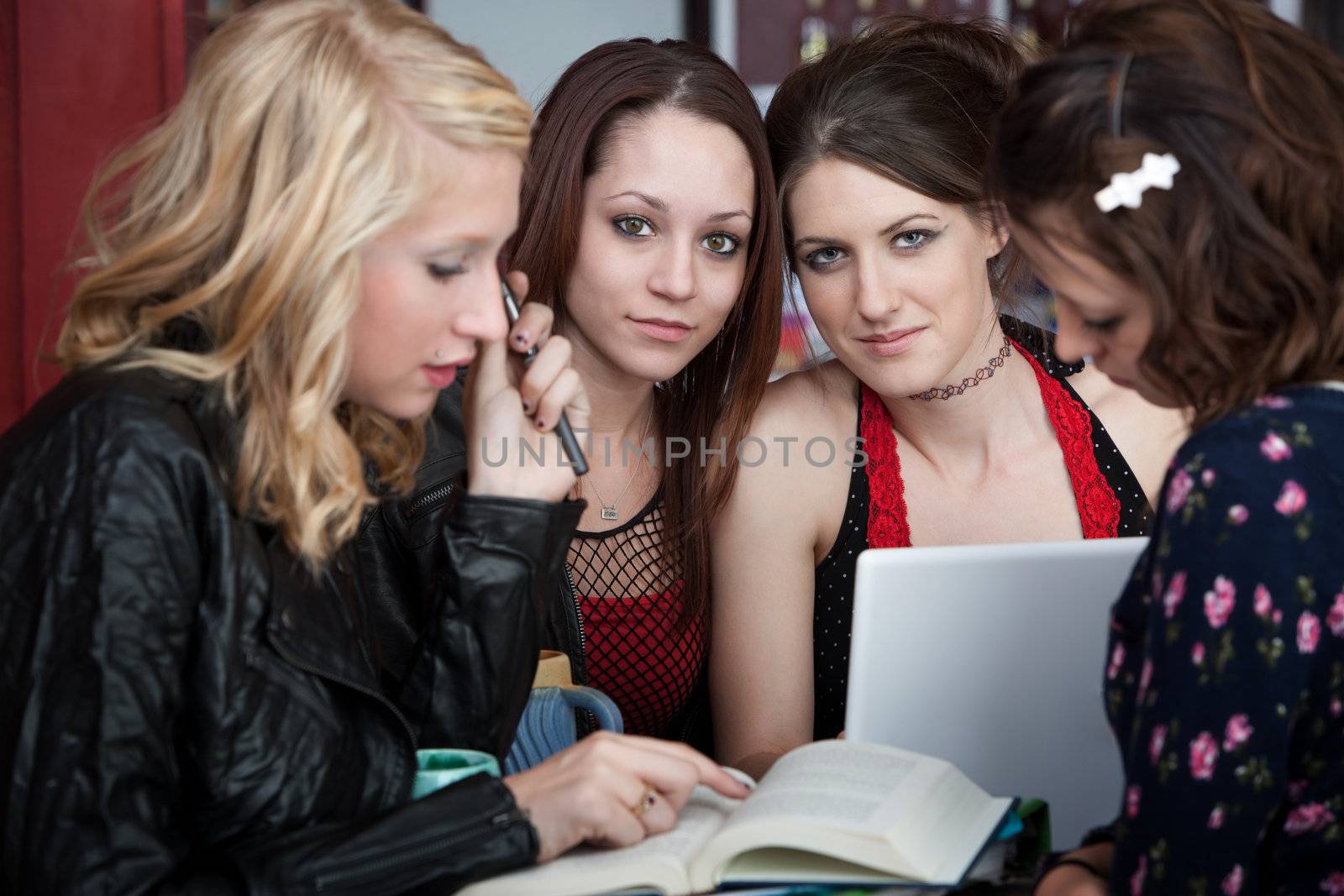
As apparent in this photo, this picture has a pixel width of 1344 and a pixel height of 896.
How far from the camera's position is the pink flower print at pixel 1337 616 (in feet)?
3.33

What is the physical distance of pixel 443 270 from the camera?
1.25 meters

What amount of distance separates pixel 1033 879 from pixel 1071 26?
800 mm

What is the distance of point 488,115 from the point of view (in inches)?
49.4

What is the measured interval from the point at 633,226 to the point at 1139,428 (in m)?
0.87

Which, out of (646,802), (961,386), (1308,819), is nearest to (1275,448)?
(1308,819)

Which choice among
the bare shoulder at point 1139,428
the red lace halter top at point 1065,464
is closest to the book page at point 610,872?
the red lace halter top at point 1065,464

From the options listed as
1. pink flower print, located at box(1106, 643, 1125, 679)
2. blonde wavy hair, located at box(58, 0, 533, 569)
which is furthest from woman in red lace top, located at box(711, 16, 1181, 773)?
blonde wavy hair, located at box(58, 0, 533, 569)

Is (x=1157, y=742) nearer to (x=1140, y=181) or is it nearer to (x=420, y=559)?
(x=1140, y=181)

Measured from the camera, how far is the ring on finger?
121 cm

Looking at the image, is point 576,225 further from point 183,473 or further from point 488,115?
point 183,473

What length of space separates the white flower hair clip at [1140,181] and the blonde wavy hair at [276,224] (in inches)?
21.6

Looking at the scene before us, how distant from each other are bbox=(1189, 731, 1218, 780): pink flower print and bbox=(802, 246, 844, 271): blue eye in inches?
44.9

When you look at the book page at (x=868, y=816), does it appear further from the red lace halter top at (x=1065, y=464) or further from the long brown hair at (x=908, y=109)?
the long brown hair at (x=908, y=109)

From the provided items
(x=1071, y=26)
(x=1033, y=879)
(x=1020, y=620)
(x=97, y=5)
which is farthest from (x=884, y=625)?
(x=97, y=5)
